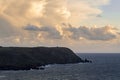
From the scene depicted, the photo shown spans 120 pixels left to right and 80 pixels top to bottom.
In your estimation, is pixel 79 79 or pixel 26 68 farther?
pixel 26 68

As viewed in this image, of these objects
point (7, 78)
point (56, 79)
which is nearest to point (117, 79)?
point (56, 79)

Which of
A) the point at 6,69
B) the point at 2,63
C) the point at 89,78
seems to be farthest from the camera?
the point at 2,63

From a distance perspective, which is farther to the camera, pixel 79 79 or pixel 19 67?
pixel 19 67

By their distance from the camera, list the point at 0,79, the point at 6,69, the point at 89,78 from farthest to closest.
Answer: the point at 6,69 < the point at 89,78 < the point at 0,79

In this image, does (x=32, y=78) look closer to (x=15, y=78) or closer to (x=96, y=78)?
(x=15, y=78)

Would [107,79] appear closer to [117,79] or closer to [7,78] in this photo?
[117,79]

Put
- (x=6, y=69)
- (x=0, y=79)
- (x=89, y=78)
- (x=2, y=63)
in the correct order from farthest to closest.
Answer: (x=2, y=63) < (x=6, y=69) < (x=89, y=78) < (x=0, y=79)

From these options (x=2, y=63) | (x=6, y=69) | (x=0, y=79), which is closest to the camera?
(x=0, y=79)

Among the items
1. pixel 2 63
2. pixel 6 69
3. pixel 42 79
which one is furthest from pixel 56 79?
pixel 2 63
